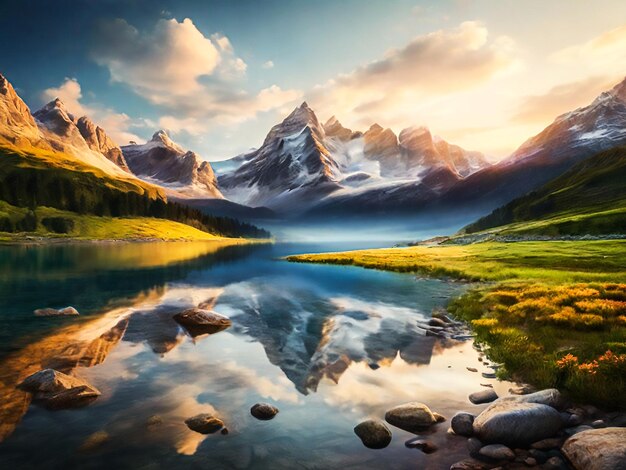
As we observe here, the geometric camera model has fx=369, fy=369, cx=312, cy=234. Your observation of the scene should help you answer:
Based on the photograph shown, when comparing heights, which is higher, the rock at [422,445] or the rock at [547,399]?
the rock at [547,399]

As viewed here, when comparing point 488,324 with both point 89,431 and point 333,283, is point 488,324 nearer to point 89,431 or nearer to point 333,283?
point 89,431

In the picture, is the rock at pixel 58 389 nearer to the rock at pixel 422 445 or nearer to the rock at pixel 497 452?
the rock at pixel 422 445

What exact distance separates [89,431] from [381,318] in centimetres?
2183

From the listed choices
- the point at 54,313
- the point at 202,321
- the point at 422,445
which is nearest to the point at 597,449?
the point at 422,445

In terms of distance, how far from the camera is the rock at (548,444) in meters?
10.1

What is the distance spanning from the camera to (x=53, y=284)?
45.5 metres

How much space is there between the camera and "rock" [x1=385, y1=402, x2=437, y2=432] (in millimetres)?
11933

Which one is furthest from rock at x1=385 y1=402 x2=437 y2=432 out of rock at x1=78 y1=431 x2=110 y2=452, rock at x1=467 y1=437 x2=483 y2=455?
rock at x1=78 y1=431 x2=110 y2=452

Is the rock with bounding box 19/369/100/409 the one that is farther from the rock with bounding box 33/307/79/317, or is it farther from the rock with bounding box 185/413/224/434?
the rock with bounding box 33/307/79/317

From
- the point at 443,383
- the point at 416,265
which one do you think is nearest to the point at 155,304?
the point at 443,383

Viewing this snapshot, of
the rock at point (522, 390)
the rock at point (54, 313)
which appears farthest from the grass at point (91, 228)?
the rock at point (522, 390)

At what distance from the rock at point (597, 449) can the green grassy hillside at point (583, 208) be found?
10164 centimetres

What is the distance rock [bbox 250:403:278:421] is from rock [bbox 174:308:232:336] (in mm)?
12714

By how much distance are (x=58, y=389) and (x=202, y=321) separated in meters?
12.5
